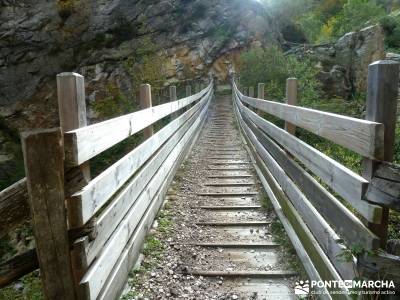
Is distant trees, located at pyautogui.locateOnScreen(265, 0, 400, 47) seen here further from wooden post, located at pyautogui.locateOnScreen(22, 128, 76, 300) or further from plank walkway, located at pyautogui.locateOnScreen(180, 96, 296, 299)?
wooden post, located at pyautogui.locateOnScreen(22, 128, 76, 300)

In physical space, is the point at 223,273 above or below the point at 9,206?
below

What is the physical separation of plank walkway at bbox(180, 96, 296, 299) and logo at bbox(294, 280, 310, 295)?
0.06 meters

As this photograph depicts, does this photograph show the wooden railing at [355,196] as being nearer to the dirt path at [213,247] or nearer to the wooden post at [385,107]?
the wooden post at [385,107]

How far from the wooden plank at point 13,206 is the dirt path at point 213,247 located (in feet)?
4.31

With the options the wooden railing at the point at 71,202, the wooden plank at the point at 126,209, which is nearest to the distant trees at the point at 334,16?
the wooden plank at the point at 126,209

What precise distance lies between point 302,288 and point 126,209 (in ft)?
5.21

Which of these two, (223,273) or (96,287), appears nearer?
(96,287)

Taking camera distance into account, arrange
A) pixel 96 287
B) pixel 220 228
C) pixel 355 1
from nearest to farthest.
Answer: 1. pixel 96 287
2. pixel 220 228
3. pixel 355 1

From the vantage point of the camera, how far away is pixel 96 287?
2.10 m

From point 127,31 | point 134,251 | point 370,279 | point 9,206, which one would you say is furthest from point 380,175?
point 127,31

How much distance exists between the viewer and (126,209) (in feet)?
9.89

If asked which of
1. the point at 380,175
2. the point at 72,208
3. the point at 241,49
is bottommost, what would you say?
the point at 72,208

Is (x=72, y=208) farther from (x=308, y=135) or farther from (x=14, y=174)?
(x=14, y=174)

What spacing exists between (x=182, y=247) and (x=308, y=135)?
17.4 ft
